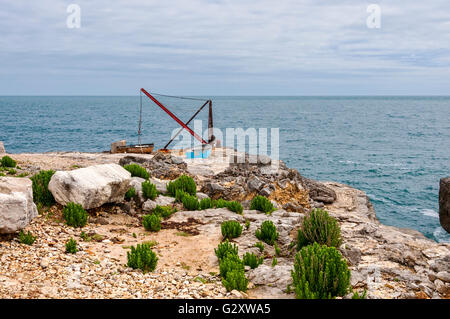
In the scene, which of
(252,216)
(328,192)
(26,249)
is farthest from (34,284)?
(328,192)

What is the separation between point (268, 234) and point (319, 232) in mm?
1299

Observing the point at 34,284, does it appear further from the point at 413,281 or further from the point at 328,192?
the point at 328,192

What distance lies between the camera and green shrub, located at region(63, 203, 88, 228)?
963cm

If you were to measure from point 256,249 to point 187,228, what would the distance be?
2.47 meters

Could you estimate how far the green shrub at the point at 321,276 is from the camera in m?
6.32

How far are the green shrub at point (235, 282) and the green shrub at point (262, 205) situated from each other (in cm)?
532

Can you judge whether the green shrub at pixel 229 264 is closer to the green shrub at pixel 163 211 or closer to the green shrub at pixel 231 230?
the green shrub at pixel 231 230

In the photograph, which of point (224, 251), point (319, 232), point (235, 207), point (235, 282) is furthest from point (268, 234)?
point (235, 282)

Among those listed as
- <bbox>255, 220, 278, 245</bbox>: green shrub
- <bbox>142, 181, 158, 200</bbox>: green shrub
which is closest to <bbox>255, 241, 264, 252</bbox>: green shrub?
<bbox>255, 220, 278, 245</bbox>: green shrub

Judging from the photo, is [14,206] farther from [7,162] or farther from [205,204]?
[7,162]

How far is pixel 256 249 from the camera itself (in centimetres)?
885

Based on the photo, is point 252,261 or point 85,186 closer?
point 252,261

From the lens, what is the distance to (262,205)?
488 inches
